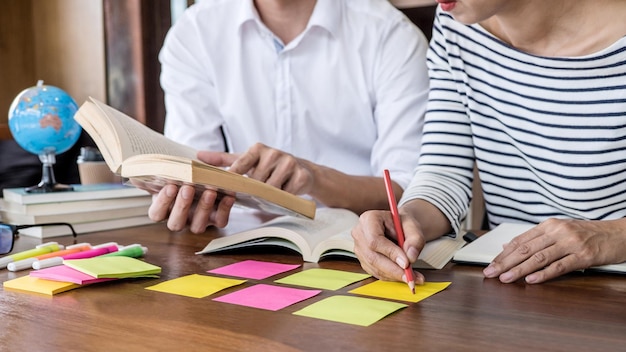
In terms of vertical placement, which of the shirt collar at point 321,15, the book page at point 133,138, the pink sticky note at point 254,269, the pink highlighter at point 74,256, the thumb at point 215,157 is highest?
the shirt collar at point 321,15

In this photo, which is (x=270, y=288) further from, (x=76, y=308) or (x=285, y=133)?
(x=285, y=133)

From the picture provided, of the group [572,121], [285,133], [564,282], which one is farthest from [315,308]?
[285,133]

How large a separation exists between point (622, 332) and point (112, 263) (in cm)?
67

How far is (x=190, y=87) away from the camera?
1875 mm

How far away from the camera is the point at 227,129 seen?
193 centimetres

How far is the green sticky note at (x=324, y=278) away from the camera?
937 millimetres

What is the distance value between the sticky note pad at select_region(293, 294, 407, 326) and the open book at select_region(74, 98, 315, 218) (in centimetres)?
32

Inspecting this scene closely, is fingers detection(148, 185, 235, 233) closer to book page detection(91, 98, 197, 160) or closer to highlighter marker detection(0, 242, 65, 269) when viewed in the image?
book page detection(91, 98, 197, 160)

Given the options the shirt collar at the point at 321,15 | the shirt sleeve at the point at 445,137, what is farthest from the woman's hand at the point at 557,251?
the shirt collar at the point at 321,15

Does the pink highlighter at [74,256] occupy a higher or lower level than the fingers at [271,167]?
lower

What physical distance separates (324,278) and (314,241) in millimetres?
172

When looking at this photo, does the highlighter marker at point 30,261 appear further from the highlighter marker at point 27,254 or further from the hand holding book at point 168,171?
the hand holding book at point 168,171

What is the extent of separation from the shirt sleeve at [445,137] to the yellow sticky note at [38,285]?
2.19ft

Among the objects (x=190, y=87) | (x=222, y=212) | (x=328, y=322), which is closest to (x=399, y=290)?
(x=328, y=322)
